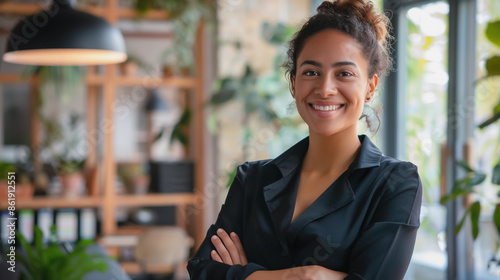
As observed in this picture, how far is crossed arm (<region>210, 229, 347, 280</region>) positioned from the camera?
1.23m

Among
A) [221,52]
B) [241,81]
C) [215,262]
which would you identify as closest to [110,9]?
[221,52]

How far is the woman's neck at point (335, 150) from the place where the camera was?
4.23ft

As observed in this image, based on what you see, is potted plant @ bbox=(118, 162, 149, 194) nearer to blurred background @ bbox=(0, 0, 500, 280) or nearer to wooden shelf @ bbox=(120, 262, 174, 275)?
blurred background @ bbox=(0, 0, 500, 280)

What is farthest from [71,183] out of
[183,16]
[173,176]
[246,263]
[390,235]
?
[390,235]

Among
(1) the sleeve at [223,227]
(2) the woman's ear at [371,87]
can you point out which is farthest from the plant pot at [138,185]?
(2) the woman's ear at [371,87]

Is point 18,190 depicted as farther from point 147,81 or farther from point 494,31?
point 494,31

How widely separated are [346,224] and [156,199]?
3818 mm

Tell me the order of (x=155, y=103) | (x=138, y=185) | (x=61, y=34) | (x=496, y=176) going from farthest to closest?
(x=155, y=103)
(x=138, y=185)
(x=61, y=34)
(x=496, y=176)

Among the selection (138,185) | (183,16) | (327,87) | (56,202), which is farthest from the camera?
(138,185)

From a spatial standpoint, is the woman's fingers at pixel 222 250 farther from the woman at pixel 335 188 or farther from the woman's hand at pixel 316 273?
the woman's hand at pixel 316 273

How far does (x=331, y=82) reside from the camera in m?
1.21

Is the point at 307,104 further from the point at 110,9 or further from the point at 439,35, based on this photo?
the point at 110,9

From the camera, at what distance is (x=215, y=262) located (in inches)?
54.8

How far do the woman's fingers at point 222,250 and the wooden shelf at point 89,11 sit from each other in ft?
11.1
